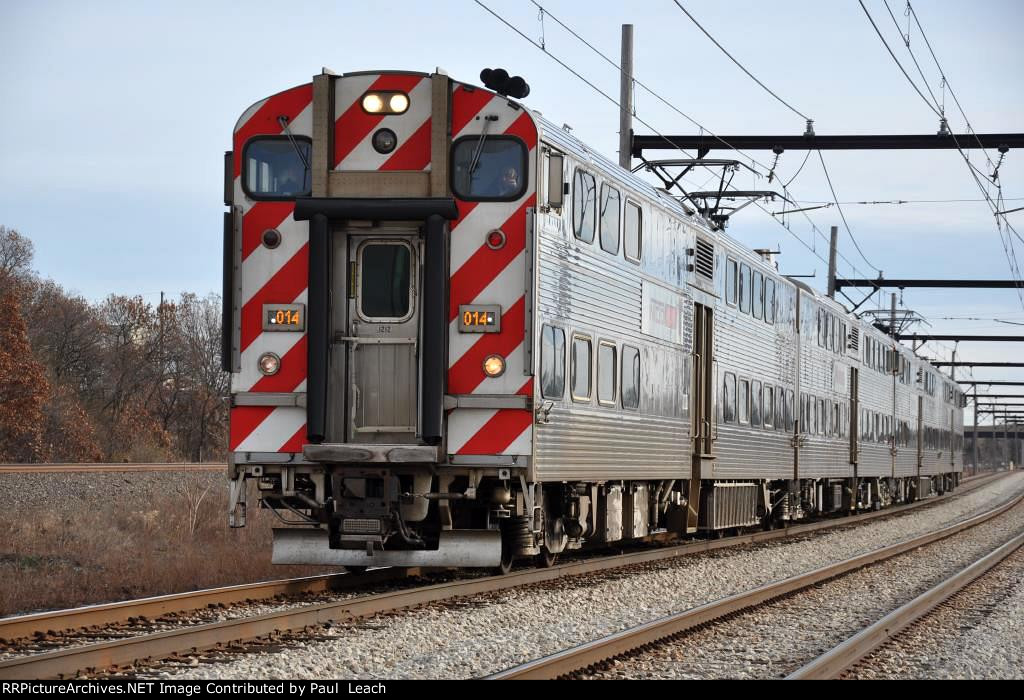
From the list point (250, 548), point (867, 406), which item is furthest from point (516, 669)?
point (867, 406)

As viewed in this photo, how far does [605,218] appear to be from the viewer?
14.0 metres

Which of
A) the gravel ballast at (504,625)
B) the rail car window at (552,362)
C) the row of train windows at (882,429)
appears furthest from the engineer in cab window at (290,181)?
the row of train windows at (882,429)

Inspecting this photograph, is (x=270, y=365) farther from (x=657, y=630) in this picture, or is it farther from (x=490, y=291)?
(x=657, y=630)

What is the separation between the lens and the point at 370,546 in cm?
1130

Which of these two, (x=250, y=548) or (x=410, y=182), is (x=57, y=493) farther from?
(x=410, y=182)

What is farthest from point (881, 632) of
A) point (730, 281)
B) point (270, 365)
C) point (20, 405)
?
point (20, 405)

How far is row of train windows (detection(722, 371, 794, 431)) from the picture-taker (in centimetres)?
1923

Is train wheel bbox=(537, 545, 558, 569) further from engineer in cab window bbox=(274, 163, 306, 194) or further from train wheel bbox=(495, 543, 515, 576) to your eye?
engineer in cab window bbox=(274, 163, 306, 194)

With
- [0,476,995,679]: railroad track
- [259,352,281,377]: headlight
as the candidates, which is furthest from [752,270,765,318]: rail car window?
[259,352,281,377]: headlight

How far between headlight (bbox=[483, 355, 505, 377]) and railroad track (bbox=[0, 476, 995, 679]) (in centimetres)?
183

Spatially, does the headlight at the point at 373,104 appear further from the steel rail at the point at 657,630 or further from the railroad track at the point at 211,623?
the steel rail at the point at 657,630

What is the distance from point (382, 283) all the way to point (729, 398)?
8.61m

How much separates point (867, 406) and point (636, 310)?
18.7 metres

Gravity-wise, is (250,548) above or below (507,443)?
below
